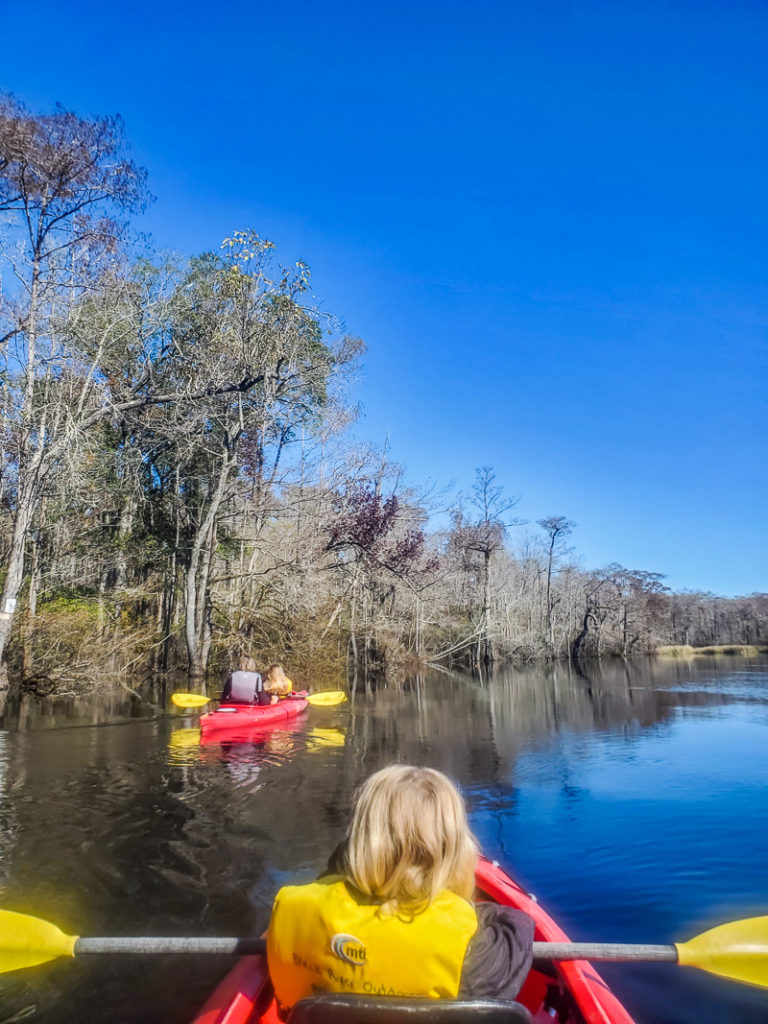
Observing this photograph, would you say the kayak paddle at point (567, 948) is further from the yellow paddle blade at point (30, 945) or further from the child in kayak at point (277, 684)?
the child in kayak at point (277, 684)

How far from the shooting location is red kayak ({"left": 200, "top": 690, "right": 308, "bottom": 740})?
997 cm

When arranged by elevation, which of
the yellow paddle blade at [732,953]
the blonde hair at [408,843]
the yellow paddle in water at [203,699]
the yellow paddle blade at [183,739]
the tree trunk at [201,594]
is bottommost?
the yellow paddle blade at [183,739]

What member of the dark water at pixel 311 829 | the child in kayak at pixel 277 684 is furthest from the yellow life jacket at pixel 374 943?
the child in kayak at pixel 277 684

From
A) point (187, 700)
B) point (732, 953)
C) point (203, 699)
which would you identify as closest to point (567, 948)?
point (732, 953)

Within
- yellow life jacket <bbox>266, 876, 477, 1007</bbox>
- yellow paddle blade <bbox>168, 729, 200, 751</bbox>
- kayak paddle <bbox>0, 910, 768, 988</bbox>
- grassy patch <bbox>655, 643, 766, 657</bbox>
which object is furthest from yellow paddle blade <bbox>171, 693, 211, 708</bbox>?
grassy patch <bbox>655, 643, 766, 657</bbox>

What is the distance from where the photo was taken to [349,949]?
6.48 ft

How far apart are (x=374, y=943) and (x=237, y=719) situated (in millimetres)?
8742

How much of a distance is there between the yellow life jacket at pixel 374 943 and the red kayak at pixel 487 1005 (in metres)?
0.12

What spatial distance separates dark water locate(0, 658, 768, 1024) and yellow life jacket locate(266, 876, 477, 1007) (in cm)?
167

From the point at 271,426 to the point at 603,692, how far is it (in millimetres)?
13131

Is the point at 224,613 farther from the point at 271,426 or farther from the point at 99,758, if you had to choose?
the point at 99,758

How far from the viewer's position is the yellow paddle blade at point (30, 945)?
2854mm

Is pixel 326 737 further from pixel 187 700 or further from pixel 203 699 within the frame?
pixel 187 700

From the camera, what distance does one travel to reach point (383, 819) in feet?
6.80
